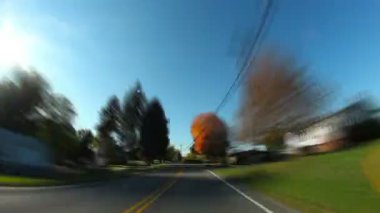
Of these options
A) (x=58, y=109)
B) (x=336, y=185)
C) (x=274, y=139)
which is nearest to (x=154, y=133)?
(x=58, y=109)

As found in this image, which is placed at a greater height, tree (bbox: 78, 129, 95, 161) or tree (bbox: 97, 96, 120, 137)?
tree (bbox: 97, 96, 120, 137)

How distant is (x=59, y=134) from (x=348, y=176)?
5825cm

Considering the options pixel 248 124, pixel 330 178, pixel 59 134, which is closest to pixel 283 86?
pixel 248 124

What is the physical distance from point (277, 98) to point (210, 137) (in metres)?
83.8

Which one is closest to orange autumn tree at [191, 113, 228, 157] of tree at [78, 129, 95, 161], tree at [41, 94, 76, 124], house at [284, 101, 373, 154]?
tree at [78, 129, 95, 161]

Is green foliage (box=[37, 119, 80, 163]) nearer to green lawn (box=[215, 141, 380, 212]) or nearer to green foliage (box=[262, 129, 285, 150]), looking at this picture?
green foliage (box=[262, 129, 285, 150])

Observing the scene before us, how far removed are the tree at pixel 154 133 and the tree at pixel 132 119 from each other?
7.13 feet

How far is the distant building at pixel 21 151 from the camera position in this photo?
5684cm

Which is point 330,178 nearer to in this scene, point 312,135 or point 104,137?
point 312,135

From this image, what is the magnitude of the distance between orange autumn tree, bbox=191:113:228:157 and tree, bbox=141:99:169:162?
26.2ft

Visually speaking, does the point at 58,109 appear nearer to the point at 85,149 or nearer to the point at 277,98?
the point at 85,149

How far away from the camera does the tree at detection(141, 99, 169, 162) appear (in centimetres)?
12144

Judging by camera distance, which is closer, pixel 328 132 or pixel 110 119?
pixel 328 132

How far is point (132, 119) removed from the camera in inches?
5007
